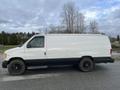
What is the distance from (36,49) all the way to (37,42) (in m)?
0.40

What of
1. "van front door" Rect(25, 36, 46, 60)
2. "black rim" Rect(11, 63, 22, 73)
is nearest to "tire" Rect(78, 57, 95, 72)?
"van front door" Rect(25, 36, 46, 60)

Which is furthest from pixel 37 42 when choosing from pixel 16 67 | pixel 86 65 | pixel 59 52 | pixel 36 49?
pixel 86 65

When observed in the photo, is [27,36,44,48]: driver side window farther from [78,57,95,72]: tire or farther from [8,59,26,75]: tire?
[78,57,95,72]: tire

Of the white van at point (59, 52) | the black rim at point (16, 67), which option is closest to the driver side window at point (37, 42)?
the white van at point (59, 52)

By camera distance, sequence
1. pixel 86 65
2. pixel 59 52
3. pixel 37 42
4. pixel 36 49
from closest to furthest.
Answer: pixel 36 49 → pixel 37 42 → pixel 59 52 → pixel 86 65

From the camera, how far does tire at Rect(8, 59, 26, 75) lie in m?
8.92

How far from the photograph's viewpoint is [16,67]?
897 centimetres

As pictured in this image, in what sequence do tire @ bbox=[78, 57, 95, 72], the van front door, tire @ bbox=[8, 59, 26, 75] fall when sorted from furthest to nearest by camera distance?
tire @ bbox=[78, 57, 95, 72], the van front door, tire @ bbox=[8, 59, 26, 75]

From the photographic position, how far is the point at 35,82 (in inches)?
289

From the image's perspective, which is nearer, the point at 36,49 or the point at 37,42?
the point at 36,49

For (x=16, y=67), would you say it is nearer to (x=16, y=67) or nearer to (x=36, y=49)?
(x=16, y=67)

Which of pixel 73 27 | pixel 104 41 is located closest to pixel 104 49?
pixel 104 41

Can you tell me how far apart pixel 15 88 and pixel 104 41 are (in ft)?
18.9

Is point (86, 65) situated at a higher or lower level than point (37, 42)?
lower
